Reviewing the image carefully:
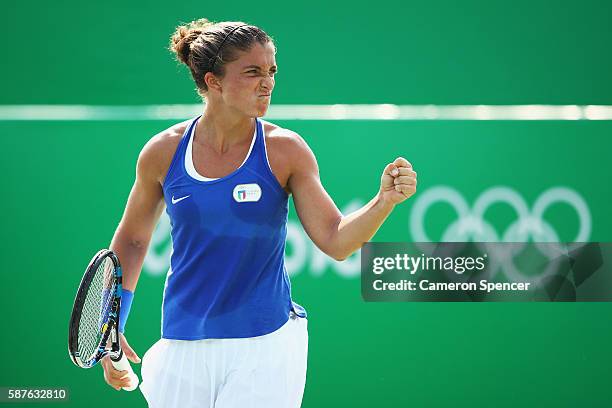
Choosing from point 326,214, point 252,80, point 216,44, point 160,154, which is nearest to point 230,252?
point 326,214

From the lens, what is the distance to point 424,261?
185 inches

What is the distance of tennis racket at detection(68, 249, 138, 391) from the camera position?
2.77m

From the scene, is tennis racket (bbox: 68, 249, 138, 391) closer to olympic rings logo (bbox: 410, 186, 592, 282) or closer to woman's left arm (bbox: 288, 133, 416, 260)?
woman's left arm (bbox: 288, 133, 416, 260)

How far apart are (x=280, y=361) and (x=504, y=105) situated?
2473mm

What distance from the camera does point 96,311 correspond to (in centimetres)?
306

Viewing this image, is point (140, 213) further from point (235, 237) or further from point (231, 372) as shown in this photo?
point (231, 372)

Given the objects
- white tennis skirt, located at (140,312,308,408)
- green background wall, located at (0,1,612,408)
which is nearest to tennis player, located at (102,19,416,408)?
white tennis skirt, located at (140,312,308,408)

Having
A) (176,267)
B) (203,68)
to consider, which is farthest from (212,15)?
(176,267)

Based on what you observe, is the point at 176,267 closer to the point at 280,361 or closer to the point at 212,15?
the point at 280,361

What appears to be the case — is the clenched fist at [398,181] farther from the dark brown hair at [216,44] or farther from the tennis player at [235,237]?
the dark brown hair at [216,44]

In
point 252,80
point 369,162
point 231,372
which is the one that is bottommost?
point 231,372

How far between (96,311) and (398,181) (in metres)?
1.22

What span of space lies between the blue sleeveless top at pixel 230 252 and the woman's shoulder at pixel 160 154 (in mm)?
100

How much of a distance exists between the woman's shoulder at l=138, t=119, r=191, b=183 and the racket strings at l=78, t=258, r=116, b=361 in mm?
316
